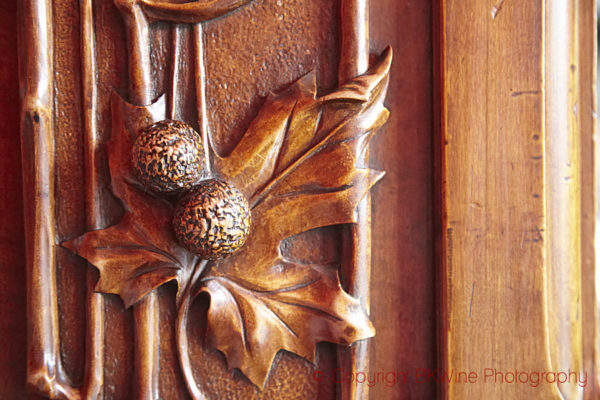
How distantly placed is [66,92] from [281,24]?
0.22 m

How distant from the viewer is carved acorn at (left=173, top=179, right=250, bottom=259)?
0.31m

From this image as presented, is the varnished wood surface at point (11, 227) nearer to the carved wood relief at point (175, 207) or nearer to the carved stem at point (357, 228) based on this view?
the carved wood relief at point (175, 207)

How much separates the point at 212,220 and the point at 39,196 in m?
0.19

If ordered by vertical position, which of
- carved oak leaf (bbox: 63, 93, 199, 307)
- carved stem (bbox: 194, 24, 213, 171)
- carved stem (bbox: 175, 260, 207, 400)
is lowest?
carved stem (bbox: 175, 260, 207, 400)

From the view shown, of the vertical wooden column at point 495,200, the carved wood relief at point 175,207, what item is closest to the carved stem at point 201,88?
the carved wood relief at point 175,207

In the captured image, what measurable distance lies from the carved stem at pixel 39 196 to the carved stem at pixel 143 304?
0.08m

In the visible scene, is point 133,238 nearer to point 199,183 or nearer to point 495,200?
point 199,183

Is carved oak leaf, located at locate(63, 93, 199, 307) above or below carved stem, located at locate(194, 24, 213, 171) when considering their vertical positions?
below

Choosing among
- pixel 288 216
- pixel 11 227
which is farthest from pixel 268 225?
pixel 11 227

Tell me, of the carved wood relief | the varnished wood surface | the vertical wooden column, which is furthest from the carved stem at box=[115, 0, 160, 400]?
the vertical wooden column

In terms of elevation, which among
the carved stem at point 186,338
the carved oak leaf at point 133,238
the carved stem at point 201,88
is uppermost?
the carved stem at point 201,88

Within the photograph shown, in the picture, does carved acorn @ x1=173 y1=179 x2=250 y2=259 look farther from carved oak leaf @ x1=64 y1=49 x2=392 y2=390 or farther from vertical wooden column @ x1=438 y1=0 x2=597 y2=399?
vertical wooden column @ x1=438 y1=0 x2=597 y2=399

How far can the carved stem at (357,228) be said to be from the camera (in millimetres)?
354

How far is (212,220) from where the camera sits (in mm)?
310
